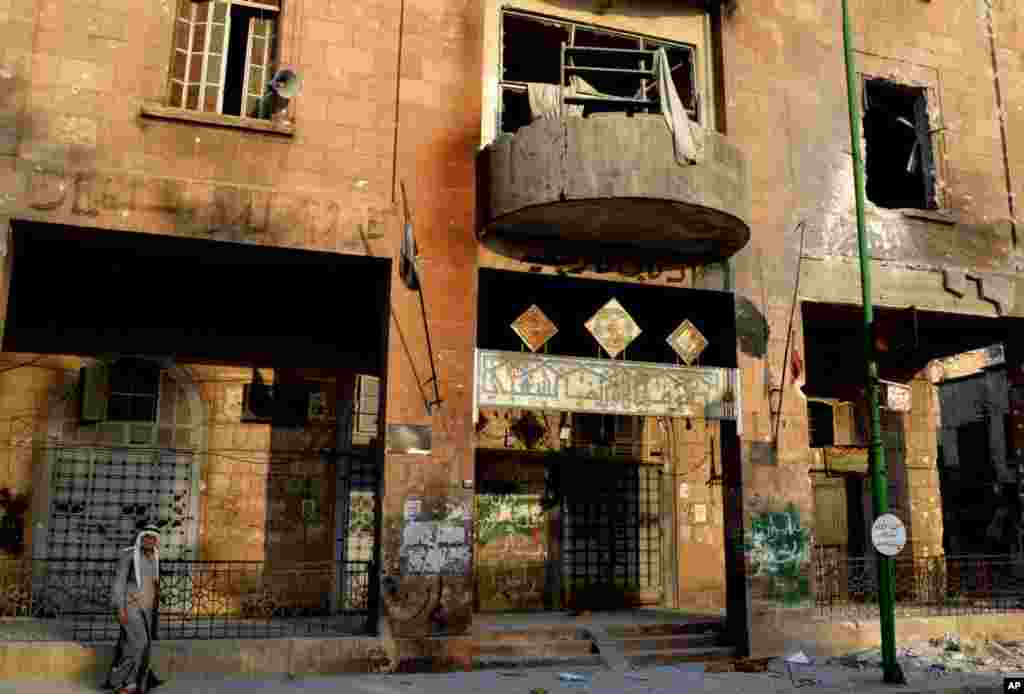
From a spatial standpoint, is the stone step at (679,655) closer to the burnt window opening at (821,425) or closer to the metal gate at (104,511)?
the metal gate at (104,511)

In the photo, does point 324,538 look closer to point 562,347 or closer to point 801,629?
point 562,347

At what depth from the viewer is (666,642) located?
1245 cm

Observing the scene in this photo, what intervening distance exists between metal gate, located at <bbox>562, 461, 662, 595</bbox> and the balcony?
5.59m

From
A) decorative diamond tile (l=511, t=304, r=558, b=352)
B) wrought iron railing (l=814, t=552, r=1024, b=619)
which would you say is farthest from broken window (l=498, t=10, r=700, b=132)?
wrought iron railing (l=814, t=552, r=1024, b=619)

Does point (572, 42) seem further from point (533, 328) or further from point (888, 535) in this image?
point (888, 535)

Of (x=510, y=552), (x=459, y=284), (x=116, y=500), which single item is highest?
(x=459, y=284)

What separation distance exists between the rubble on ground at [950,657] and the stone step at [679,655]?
1.39 metres

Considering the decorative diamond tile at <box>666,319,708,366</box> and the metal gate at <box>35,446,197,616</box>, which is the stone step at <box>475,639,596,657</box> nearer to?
the decorative diamond tile at <box>666,319,708,366</box>

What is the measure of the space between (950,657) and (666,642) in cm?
383

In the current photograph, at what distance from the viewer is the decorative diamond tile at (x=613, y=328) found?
1303 cm

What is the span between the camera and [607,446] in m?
16.8

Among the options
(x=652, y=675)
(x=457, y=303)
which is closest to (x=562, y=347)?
(x=457, y=303)

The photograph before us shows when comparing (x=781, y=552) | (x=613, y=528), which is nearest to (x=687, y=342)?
(x=781, y=552)

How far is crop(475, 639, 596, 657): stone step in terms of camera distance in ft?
37.5
